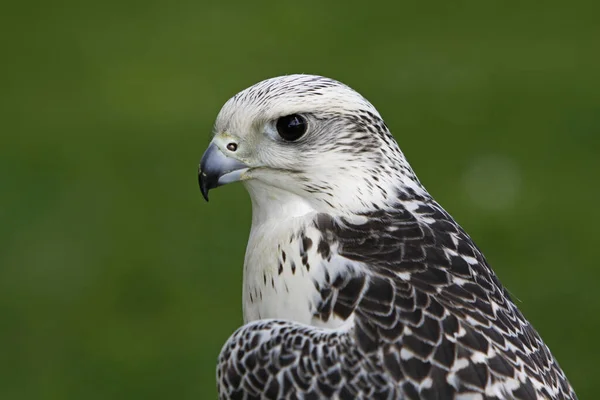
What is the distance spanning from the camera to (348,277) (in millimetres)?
3408

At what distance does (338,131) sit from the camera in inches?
144

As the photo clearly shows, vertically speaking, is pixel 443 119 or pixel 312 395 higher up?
pixel 312 395

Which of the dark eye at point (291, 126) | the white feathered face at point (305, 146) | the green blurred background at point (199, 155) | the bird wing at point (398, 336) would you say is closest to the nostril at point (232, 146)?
the white feathered face at point (305, 146)

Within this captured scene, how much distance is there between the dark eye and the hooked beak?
17 centimetres

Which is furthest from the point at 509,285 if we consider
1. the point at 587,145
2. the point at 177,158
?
the point at 177,158

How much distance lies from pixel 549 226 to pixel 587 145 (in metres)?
1.30

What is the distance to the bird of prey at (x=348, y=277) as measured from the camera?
3207 mm

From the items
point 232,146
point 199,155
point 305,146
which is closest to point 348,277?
point 305,146

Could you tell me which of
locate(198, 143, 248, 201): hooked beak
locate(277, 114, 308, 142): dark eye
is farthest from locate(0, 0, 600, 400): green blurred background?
locate(277, 114, 308, 142): dark eye

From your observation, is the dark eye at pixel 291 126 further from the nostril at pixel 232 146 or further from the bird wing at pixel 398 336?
the bird wing at pixel 398 336

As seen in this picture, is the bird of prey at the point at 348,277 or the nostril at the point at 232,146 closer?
the bird of prey at the point at 348,277

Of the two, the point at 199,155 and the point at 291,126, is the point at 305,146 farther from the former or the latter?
the point at 199,155

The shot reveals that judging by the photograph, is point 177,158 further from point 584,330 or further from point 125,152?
point 584,330

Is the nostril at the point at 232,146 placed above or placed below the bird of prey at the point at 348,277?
above
